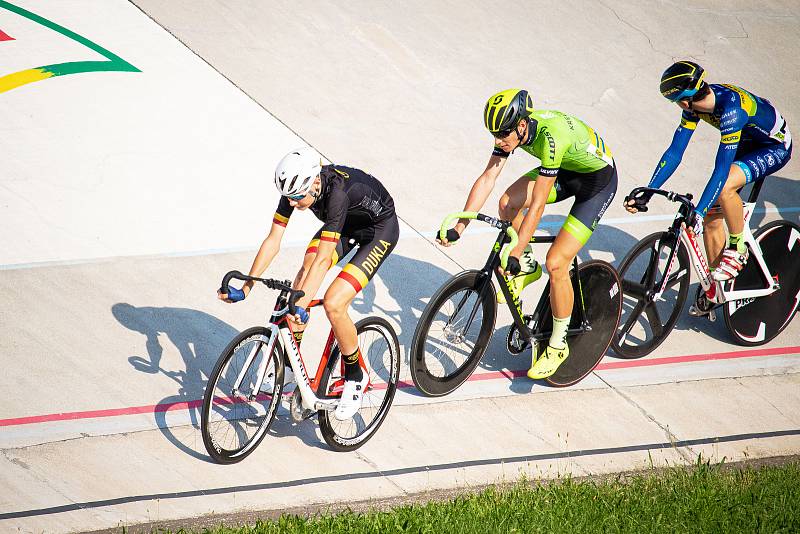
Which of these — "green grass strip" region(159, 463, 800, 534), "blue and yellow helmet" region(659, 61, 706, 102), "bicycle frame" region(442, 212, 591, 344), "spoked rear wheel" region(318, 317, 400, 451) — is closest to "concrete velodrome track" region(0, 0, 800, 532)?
"spoked rear wheel" region(318, 317, 400, 451)

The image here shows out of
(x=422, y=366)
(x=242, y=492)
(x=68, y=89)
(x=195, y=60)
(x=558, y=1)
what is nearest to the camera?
(x=242, y=492)

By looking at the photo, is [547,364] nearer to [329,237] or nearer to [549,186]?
[549,186]

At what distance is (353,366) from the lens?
214 inches

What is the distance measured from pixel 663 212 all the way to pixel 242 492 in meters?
5.88

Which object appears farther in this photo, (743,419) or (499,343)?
(499,343)

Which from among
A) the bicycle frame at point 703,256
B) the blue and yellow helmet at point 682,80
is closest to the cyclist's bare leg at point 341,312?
the bicycle frame at point 703,256

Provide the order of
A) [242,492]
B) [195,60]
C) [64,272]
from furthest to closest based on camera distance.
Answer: [195,60] < [64,272] < [242,492]

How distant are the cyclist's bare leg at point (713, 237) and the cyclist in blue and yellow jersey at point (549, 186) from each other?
4.63 feet

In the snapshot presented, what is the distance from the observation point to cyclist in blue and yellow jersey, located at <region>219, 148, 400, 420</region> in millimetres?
4871

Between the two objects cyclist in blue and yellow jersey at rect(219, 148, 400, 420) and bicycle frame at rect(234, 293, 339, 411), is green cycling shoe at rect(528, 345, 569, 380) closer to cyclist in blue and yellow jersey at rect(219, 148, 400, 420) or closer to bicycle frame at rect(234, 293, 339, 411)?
cyclist in blue and yellow jersey at rect(219, 148, 400, 420)

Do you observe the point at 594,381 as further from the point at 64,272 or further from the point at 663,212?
the point at 64,272

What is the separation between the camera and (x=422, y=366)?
5.94 meters

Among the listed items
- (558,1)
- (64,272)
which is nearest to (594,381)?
(64,272)

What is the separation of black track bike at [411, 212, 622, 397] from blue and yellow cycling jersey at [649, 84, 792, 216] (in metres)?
0.99
